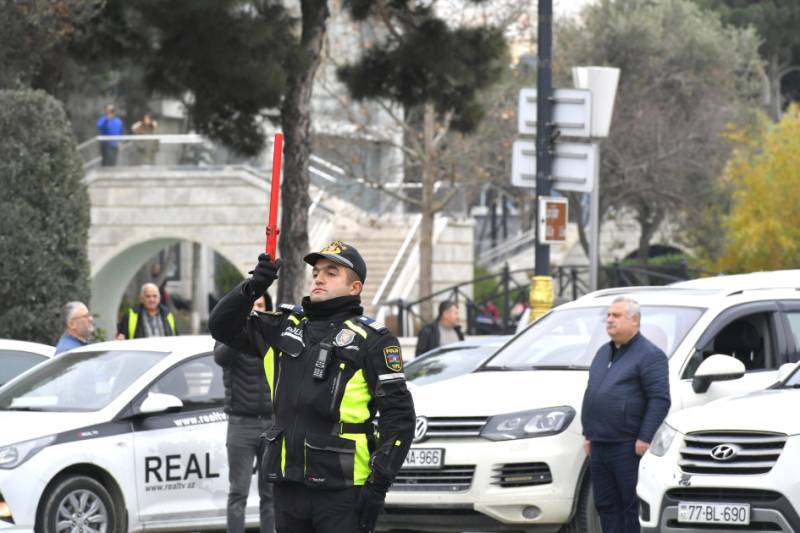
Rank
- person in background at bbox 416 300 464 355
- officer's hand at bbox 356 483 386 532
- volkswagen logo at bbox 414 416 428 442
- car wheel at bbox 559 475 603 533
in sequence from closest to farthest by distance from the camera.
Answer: officer's hand at bbox 356 483 386 532
car wheel at bbox 559 475 603 533
volkswagen logo at bbox 414 416 428 442
person in background at bbox 416 300 464 355

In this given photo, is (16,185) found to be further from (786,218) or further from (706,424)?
(786,218)

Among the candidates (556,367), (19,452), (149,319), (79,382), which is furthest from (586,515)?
(149,319)

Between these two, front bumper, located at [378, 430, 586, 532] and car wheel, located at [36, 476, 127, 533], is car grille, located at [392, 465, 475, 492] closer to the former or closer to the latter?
front bumper, located at [378, 430, 586, 532]

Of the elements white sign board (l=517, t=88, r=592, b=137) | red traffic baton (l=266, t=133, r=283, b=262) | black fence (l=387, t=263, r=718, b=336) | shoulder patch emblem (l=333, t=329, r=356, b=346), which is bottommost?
black fence (l=387, t=263, r=718, b=336)

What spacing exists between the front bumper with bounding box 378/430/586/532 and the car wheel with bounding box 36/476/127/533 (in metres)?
2.05

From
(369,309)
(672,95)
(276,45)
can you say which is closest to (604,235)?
(672,95)

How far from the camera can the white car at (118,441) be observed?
10.7 meters

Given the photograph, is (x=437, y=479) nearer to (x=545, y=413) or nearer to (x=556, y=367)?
(x=545, y=413)

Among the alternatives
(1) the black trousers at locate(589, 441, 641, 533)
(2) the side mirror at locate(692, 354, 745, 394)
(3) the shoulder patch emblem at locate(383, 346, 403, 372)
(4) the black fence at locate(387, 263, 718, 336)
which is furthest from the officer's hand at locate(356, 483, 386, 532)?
(4) the black fence at locate(387, 263, 718, 336)

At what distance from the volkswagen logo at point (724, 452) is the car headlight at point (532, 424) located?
179 centimetres

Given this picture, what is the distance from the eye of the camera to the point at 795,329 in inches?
435

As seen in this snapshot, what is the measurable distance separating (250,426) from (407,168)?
25.4 metres

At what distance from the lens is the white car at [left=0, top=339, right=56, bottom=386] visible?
43.5 feet

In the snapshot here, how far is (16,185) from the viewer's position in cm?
1931
